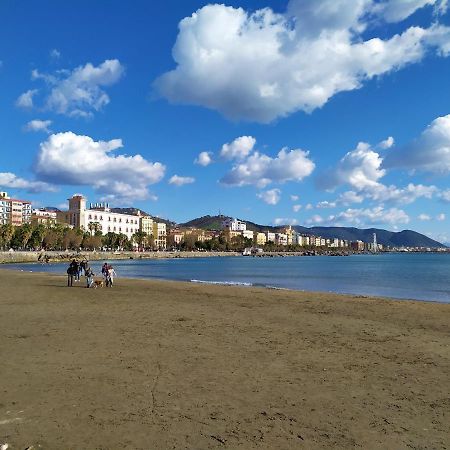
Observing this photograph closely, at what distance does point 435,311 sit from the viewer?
19828 millimetres

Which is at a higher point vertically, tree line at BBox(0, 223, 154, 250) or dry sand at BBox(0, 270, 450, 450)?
tree line at BBox(0, 223, 154, 250)

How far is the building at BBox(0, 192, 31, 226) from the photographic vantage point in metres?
182

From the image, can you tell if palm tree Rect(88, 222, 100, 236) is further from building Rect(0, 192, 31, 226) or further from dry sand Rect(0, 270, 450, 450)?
dry sand Rect(0, 270, 450, 450)

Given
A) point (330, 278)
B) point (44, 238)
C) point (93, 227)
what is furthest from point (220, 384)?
point (93, 227)

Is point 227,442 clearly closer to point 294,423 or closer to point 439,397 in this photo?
point 294,423

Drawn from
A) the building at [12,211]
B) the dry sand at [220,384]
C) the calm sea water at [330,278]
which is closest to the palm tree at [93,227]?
the building at [12,211]

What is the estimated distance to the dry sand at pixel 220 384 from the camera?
5.58 meters

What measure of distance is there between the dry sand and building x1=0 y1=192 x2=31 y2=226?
186 m

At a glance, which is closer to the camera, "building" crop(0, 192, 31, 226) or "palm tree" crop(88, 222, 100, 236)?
"building" crop(0, 192, 31, 226)

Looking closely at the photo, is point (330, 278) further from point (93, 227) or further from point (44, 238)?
point (93, 227)

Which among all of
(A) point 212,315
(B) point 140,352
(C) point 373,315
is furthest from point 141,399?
(C) point 373,315

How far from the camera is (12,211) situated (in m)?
186

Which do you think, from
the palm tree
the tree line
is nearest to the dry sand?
the tree line

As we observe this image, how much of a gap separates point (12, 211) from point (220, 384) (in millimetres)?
198445
